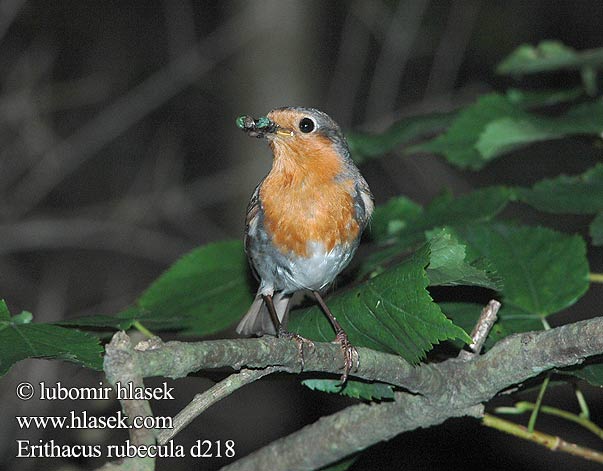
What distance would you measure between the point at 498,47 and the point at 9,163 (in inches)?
200

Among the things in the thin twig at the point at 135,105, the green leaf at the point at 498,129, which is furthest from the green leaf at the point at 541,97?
the thin twig at the point at 135,105

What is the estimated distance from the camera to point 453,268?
216cm

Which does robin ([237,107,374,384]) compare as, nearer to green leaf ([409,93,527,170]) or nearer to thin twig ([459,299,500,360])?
green leaf ([409,93,527,170])

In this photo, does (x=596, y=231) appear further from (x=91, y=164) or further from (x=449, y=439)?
(x=91, y=164)

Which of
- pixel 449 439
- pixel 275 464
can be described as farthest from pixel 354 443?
pixel 449 439

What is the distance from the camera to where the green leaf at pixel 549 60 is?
10.9ft

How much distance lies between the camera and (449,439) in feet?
16.0

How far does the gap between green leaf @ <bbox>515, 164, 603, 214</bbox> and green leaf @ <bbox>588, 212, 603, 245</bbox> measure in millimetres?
100

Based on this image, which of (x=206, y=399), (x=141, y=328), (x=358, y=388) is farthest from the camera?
(x=141, y=328)

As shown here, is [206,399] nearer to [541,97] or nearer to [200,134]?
[541,97]

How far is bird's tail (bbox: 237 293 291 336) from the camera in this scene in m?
3.30

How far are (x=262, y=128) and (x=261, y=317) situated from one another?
856 millimetres

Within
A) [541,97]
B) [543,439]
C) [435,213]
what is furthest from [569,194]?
[543,439]

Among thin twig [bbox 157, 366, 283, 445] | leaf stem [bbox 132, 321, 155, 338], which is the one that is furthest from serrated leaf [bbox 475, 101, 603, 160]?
thin twig [bbox 157, 366, 283, 445]
